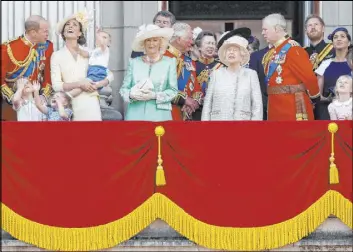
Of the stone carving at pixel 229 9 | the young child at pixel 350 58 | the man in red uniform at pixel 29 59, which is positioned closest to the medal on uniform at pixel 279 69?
the young child at pixel 350 58

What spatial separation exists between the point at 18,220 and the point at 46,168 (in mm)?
494

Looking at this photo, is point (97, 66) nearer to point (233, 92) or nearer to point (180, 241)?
point (233, 92)

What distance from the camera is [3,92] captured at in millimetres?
9984

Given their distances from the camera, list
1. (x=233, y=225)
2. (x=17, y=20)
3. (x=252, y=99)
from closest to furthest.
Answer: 1. (x=233, y=225)
2. (x=252, y=99)
3. (x=17, y=20)

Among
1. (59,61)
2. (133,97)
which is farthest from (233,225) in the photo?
(59,61)

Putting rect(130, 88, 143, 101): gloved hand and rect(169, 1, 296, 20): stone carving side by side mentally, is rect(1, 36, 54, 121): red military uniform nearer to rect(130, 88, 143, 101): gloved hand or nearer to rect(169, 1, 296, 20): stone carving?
rect(130, 88, 143, 101): gloved hand

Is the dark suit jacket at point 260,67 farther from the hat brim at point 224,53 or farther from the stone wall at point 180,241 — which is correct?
the stone wall at point 180,241

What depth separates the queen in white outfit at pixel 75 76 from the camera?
988 centimetres

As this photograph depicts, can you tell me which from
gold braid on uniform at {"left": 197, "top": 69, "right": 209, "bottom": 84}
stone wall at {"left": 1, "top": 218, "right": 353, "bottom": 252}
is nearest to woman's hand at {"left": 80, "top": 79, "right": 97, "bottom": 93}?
gold braid on uniform at {"left": 197, "top": 69, "right": 209, "bottom": 84}

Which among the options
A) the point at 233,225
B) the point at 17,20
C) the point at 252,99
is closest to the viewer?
the point at 233,225

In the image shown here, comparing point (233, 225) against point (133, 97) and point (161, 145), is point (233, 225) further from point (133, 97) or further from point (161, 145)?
point (133, 97)

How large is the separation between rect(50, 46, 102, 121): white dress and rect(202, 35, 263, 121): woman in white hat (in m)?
1.03

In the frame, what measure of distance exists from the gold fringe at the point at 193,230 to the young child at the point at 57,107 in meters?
1.25

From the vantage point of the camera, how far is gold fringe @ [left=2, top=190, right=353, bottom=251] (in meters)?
9.05
